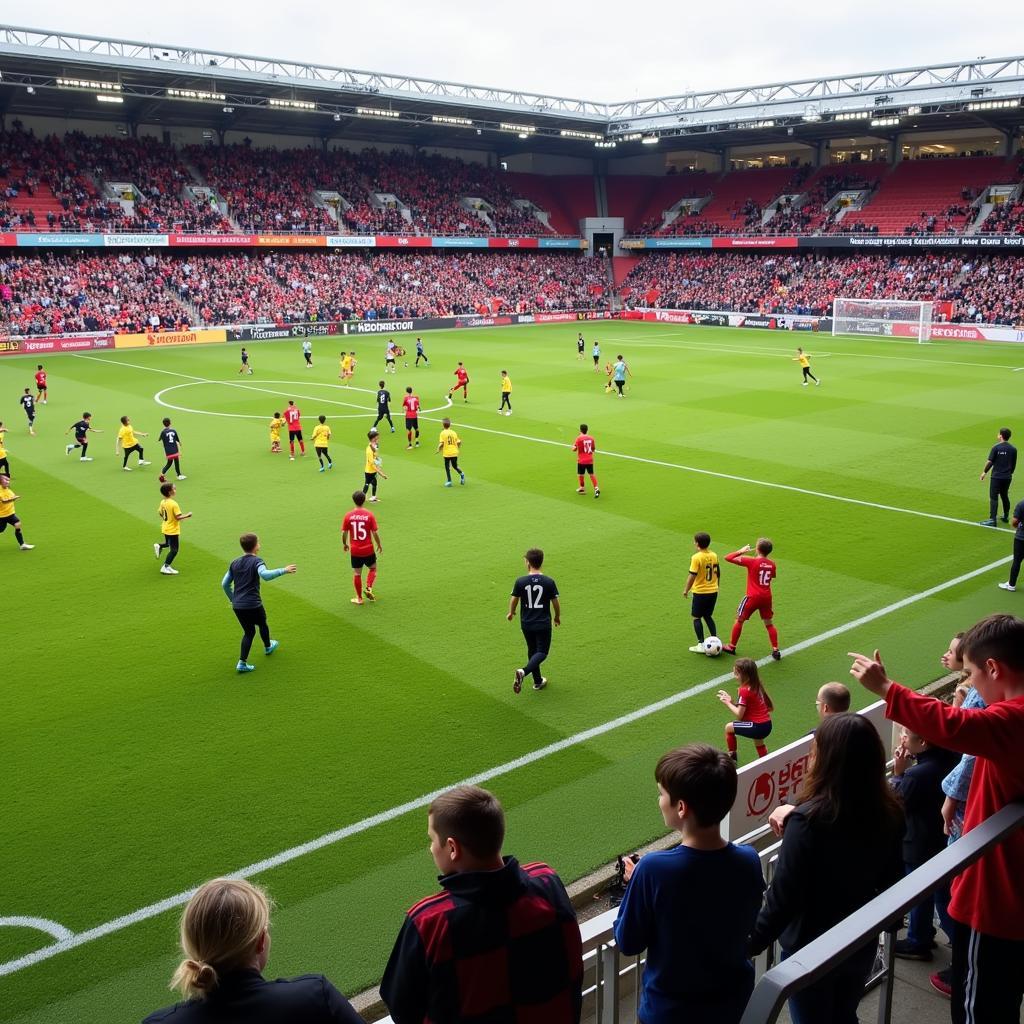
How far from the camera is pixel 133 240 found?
56.4m

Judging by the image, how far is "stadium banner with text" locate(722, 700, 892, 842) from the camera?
23.8 feet

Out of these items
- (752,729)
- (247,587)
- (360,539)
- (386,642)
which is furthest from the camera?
(360,539)

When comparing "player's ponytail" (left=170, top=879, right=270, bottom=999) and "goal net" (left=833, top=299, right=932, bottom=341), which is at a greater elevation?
"goal net" (left=833, top=299, right=932, bottom=341)

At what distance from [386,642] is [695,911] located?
31.7 ft

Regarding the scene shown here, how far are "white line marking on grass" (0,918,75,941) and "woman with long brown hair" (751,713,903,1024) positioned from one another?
5.83m

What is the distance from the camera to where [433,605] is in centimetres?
1421

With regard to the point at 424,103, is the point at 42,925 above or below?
below

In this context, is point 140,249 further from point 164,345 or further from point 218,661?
point 218,661

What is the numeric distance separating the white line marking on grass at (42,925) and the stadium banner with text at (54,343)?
157ft

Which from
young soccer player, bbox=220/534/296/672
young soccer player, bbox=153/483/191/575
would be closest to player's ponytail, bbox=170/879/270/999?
young soccer player, bbox=220/534/296/672

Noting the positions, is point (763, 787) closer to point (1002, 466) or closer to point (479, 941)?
point (479, 941)

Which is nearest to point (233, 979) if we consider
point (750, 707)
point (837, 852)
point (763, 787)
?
point (837, 852)

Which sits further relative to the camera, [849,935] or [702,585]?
[702,585]

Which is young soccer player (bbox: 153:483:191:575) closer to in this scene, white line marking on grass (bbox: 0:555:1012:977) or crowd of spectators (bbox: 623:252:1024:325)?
white line marking on grass (bbox: 0:555:1012:977)
